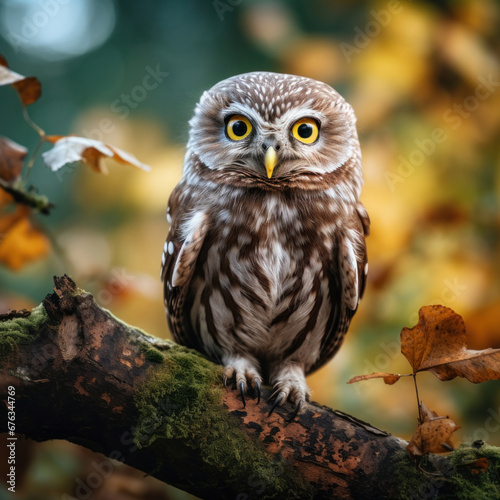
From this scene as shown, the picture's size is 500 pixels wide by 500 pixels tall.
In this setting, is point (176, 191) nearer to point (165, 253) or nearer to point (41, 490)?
point (165, 253)

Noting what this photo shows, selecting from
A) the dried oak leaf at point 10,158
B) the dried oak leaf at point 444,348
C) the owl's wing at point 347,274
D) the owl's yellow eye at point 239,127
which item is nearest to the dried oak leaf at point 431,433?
the dried oak leaf at point 444,348

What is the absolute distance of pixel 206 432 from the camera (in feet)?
6.14

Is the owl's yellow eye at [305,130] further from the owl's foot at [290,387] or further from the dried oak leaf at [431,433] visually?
the dried oak leaf at [431,433]

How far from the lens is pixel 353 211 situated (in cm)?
246

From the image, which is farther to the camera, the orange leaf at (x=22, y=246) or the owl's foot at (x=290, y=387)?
the orange leaf at (x=22, y=246)

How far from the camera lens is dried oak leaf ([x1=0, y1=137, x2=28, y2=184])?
6.75 ft

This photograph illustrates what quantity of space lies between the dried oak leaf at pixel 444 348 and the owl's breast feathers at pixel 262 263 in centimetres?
68

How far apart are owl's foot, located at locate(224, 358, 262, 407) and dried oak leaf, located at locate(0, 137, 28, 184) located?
3.79ft

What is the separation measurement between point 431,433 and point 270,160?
1.14m

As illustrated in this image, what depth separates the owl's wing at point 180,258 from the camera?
89.9 inches

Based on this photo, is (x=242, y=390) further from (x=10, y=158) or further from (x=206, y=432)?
(x=10, y=158)

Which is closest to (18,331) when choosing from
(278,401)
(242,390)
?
(242,390)

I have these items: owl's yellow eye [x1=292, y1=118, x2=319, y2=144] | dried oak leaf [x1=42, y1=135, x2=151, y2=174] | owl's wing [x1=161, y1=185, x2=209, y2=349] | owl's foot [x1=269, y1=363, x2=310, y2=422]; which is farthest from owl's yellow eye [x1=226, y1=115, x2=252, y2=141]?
owl's foot [x1=269, y1=363, x2=310, y2=422]

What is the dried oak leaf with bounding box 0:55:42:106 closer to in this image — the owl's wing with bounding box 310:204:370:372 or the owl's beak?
the owl's beak
